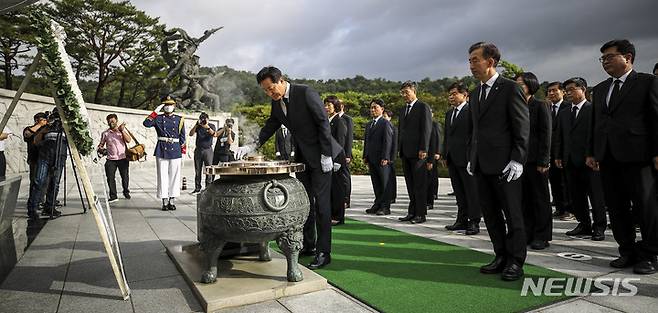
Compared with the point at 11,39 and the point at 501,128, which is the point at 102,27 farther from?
the point at 501,128

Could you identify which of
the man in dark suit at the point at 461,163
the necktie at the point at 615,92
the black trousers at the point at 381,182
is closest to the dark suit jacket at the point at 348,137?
the black trousers at the point at 381,182

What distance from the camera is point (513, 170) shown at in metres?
3.37

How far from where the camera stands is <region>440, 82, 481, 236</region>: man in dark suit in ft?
17.8

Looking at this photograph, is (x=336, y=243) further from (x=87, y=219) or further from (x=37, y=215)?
(x=37, y=215)

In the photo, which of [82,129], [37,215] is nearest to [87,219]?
[37,215]

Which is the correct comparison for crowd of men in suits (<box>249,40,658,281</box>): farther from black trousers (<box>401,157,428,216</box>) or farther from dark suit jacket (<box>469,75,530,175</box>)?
black trousers (<box>401,157,428,216</box>)

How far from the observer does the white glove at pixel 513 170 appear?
3.36 m

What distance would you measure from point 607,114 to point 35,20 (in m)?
5.11

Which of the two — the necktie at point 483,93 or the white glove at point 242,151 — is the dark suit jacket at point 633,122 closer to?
the necktie at point 483,93

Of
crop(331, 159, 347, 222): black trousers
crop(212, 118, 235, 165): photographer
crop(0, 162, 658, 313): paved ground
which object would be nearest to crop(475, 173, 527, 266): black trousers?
crop(0, 162, 658, 313): paved ground

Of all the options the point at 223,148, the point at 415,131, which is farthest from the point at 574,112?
the point at 223,148

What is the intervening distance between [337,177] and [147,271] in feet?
9.83

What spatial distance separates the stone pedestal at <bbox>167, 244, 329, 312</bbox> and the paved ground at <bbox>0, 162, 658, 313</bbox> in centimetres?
7

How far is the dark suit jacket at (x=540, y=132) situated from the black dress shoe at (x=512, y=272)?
1.60 m
